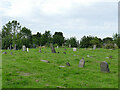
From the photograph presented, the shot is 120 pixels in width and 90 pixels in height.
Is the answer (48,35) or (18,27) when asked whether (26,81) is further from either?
(48,35)

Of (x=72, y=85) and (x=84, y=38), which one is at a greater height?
(x=84, y=38)

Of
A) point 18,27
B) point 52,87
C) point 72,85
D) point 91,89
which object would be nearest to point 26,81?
point 52,87

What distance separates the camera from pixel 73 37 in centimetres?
7750

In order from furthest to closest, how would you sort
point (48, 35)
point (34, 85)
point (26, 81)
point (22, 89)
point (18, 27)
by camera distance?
point (48, 35) < point (18, 27) < point (26, 81) < point (34, 85) < point (22, 89)

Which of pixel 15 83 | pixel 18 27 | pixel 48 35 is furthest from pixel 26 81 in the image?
pixel 48 35

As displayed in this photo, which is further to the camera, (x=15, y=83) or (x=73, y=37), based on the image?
(x=73, y=37)

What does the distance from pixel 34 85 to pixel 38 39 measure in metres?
75.7

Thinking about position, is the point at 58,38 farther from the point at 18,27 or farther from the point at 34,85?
the point at 34,85

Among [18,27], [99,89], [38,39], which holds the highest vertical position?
[18,27]

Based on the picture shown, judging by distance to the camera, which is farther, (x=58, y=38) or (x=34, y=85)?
(x=58, y=38)

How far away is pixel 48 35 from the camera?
271 ft

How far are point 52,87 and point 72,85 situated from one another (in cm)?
142

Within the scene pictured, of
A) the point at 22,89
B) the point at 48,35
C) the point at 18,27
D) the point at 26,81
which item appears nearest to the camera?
the point at 22,89

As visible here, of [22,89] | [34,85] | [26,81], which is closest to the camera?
[22,89]
